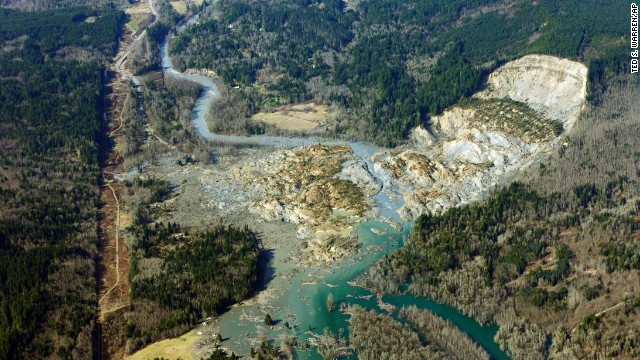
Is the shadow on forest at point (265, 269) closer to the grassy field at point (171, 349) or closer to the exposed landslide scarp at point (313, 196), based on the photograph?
the exposed landslide scarp at point (313, 196)

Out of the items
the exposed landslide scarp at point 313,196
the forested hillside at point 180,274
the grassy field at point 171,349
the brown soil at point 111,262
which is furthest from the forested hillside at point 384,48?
the grassy field at point 171,349

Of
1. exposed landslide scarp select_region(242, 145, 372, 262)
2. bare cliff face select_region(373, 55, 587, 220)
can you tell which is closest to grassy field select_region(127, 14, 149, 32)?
exposed landslide scarp select_region(242, 145, 372, 262)

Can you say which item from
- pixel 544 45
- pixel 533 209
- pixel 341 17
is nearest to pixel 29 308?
pixel 533 209

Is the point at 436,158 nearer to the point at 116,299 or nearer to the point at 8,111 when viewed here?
the point at 116,299

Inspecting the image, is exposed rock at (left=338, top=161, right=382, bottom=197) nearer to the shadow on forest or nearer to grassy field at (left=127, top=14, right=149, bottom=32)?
the shadow on forest

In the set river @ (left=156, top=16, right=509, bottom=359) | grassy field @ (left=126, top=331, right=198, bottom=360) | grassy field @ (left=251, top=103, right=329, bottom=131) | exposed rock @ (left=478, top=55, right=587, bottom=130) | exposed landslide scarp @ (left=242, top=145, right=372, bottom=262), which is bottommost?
grassy field @ (left=126, top=331, right=198, bottom=360)
